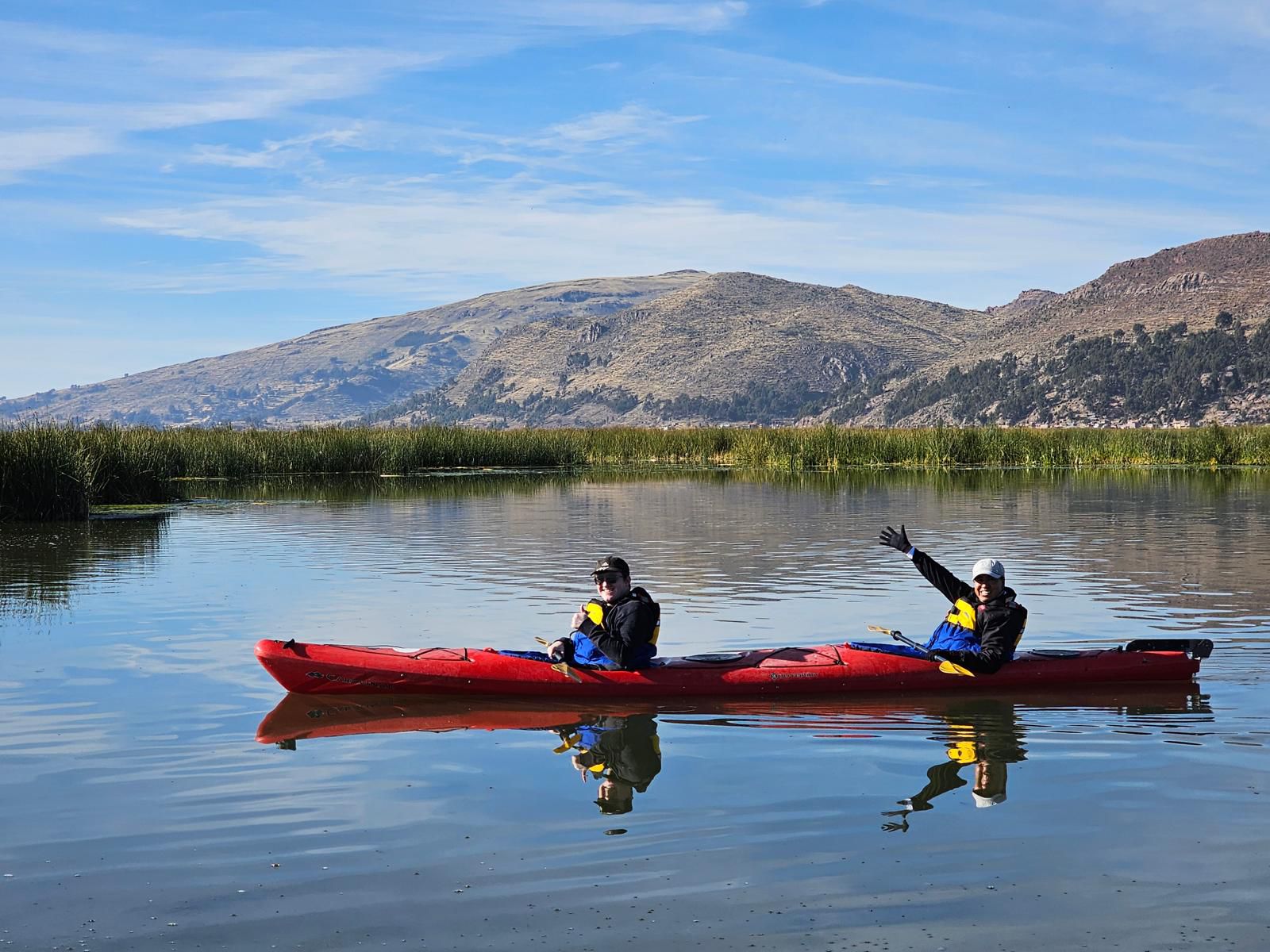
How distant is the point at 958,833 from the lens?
7172mm

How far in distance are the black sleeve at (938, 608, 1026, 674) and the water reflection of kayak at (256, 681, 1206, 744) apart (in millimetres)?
263

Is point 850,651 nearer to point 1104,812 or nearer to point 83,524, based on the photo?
point 1104,812

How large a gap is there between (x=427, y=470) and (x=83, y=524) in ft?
73.9

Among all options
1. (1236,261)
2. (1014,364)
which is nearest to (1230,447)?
(1014,364)

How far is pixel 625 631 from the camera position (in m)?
10.7

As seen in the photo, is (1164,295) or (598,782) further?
Answer: (1164,295)

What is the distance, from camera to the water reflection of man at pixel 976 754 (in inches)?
307

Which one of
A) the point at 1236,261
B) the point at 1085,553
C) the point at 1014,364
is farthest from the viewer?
the point at 1236,261

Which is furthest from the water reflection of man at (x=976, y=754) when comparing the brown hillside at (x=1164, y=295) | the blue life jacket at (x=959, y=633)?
the brown hillside at (x=1164, y=295)

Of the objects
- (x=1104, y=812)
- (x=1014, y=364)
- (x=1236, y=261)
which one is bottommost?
(x=1104, y=812)

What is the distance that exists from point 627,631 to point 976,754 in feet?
9.21

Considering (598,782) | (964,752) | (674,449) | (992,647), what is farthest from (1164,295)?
(598,782)

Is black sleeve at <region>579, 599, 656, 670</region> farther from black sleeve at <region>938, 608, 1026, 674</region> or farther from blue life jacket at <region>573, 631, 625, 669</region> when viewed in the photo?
black sleeve at <region>938, 608, 1026, 674</region>

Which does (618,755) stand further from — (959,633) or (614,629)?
(959,633)
